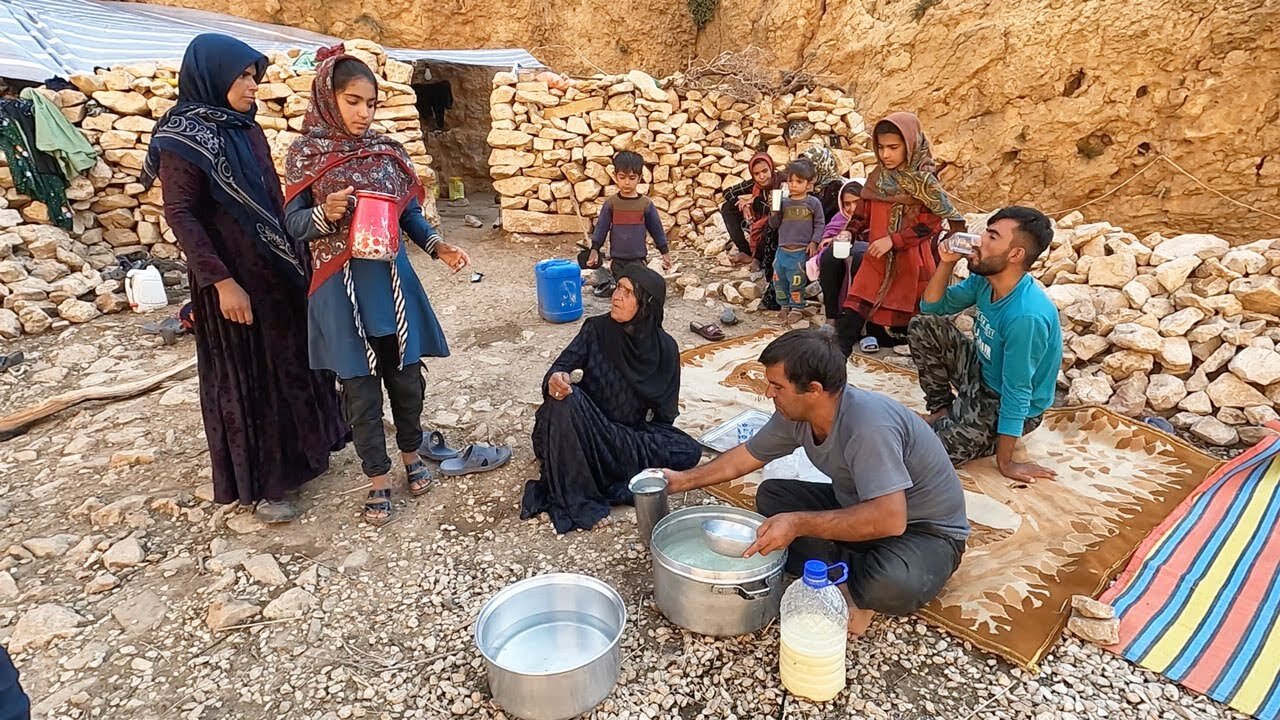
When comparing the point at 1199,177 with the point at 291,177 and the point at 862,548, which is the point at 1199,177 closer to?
the point at 862,548

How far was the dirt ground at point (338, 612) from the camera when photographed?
1.93m

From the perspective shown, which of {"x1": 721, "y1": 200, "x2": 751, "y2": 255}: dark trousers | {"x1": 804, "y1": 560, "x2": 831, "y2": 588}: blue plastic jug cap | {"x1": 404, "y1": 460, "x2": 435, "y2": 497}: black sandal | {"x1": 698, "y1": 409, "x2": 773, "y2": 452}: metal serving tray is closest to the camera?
{"x1": 804, "y1": 560, "x2": 831, "y2": 588}: blue plastic jug cap

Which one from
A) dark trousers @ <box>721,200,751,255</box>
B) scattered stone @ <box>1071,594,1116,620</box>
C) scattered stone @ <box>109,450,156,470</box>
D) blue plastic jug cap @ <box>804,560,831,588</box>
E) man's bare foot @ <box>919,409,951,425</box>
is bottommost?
scattered stone @ <box>109,450,156,470</box>

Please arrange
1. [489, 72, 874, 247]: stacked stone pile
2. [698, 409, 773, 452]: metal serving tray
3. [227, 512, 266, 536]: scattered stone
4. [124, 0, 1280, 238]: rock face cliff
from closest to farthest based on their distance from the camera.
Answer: [227, 512, 266, 536]: scattered stone → [698, 409, 773, 452]: metal serving tray → [124, 0, 1280, 238]: rock face cliff → [489, 72, 874, 247]: stacked stone pile

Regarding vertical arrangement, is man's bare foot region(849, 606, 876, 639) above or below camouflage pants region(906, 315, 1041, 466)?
below

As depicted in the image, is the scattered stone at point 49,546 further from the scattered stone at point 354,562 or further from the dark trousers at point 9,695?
the dark trousers at point 9,695

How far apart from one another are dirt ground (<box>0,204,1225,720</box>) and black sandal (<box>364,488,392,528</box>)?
0.05 meters

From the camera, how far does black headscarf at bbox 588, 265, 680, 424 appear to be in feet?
9.28

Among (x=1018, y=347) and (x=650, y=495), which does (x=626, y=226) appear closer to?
(x=1018, y=347)

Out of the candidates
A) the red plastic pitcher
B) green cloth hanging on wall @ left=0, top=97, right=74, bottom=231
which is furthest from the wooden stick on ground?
green cloth hanging on wall @ left=0, top=97, right=74, bottom=231

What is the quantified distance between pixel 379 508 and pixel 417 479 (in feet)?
0.72

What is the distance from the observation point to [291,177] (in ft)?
7.76

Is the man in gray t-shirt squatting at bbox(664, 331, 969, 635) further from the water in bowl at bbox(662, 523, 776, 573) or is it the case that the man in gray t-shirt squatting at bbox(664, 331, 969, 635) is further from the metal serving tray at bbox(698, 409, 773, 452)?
the metal serving tray at bbox(698, 409, 773, 452)

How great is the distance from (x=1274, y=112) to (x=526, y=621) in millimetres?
8116
